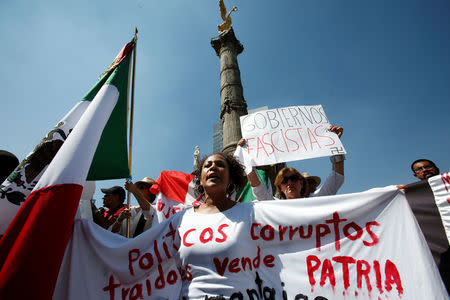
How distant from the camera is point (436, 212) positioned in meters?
1.54

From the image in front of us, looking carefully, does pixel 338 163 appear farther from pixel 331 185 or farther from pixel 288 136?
pixel 288 136

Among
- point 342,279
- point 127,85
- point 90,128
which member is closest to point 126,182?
point 90,128

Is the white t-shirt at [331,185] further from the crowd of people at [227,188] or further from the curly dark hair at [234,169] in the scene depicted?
the curly dark hair at [234,169]

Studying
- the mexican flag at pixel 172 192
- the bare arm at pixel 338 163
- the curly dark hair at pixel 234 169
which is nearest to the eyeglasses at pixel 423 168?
the bare arm at pixel 338 163

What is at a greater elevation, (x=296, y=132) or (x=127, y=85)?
(x=127, y=85)

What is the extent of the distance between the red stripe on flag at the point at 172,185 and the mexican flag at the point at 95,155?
3.84 ft

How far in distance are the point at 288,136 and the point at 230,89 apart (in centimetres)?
768

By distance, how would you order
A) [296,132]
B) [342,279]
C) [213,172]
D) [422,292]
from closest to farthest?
[422,292]
[342,279]
[213,172]
[296,132]

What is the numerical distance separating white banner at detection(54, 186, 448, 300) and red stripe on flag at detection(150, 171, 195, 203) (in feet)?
6.72

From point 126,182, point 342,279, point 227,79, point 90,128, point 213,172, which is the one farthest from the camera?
point 227,79

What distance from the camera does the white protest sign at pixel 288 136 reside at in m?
2.76

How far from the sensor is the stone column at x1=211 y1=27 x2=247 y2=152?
918 cm

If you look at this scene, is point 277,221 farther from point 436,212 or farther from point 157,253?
point 436,212

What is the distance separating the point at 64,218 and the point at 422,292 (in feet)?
7.11
